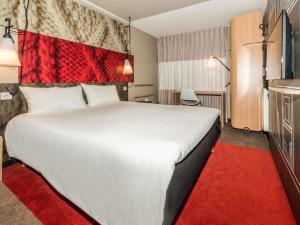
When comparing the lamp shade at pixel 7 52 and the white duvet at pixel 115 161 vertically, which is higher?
the lamp shade at pixel 7 52

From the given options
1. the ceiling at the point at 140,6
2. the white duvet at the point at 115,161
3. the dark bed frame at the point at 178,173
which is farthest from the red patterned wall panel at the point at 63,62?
the white duvet at the point at 115,161

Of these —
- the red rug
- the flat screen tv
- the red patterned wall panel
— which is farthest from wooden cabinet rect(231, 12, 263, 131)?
the red patterned wall panel

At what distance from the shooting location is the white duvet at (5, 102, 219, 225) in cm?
97

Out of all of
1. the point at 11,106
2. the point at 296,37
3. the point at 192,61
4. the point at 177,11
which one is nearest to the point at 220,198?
the point at 296,37

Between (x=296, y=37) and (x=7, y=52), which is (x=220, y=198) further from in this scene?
(x=7, y=52)

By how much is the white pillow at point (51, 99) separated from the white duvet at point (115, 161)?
0.64 m

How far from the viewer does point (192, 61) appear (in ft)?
17.3

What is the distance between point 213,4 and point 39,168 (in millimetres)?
3862

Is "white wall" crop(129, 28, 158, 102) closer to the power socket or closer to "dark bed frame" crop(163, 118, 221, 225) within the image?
the power socket

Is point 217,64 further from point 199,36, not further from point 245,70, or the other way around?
point 245,70

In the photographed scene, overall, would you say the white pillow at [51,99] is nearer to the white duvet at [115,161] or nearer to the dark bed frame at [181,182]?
the white duvet at [115,161]

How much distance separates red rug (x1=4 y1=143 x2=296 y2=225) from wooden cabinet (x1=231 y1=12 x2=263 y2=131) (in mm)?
1526

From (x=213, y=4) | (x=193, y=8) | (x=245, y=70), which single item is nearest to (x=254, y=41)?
(x=245, y=70)

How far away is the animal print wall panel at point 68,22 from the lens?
244 centimetres
